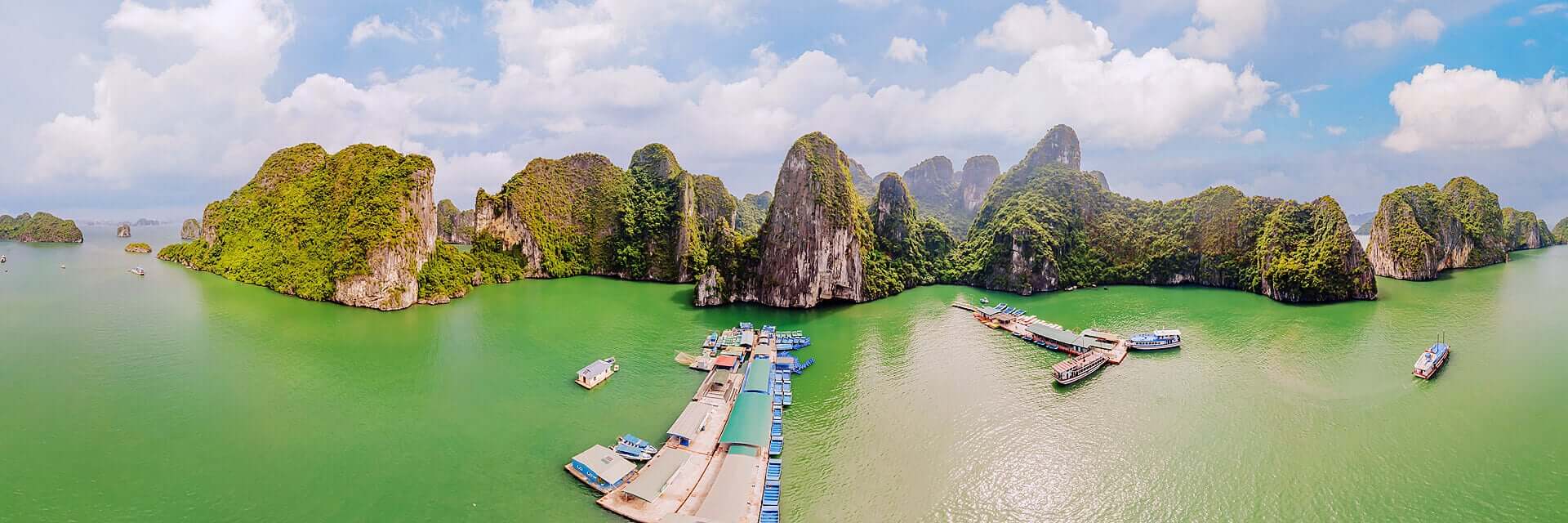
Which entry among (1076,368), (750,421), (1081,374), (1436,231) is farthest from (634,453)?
(1436,231)

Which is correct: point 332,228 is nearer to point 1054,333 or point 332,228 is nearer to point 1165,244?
point 1054,333

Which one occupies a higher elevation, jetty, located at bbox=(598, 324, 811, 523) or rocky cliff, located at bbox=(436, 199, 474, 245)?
rocky cliff, located at bbox=(436, 199, 474, 245)

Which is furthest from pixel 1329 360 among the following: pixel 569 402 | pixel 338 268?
pixel 338 268

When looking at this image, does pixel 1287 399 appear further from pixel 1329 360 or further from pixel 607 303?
pixel 607 303

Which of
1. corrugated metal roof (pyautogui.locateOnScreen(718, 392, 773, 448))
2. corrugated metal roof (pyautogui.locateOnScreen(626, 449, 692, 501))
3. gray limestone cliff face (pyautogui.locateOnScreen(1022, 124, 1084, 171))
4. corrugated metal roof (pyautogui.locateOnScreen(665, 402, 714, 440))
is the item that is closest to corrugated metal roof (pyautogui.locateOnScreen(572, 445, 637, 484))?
corrugated metal roof (pyautogui.locateOnScreen(626, 449, 692, 501))

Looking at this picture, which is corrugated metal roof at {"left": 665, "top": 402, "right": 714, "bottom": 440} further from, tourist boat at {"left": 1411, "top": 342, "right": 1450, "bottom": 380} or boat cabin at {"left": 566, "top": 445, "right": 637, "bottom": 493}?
tourist boat at {"left": 1411, "top": 342, "right": 1450, "bottom": 380}

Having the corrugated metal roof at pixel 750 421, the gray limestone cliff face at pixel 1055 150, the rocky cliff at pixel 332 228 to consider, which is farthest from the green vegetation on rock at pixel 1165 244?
the rocky cliff at pixel 332 228

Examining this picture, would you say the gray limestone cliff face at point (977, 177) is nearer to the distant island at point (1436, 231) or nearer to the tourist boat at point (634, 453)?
the distant island at point (1436, 231)
